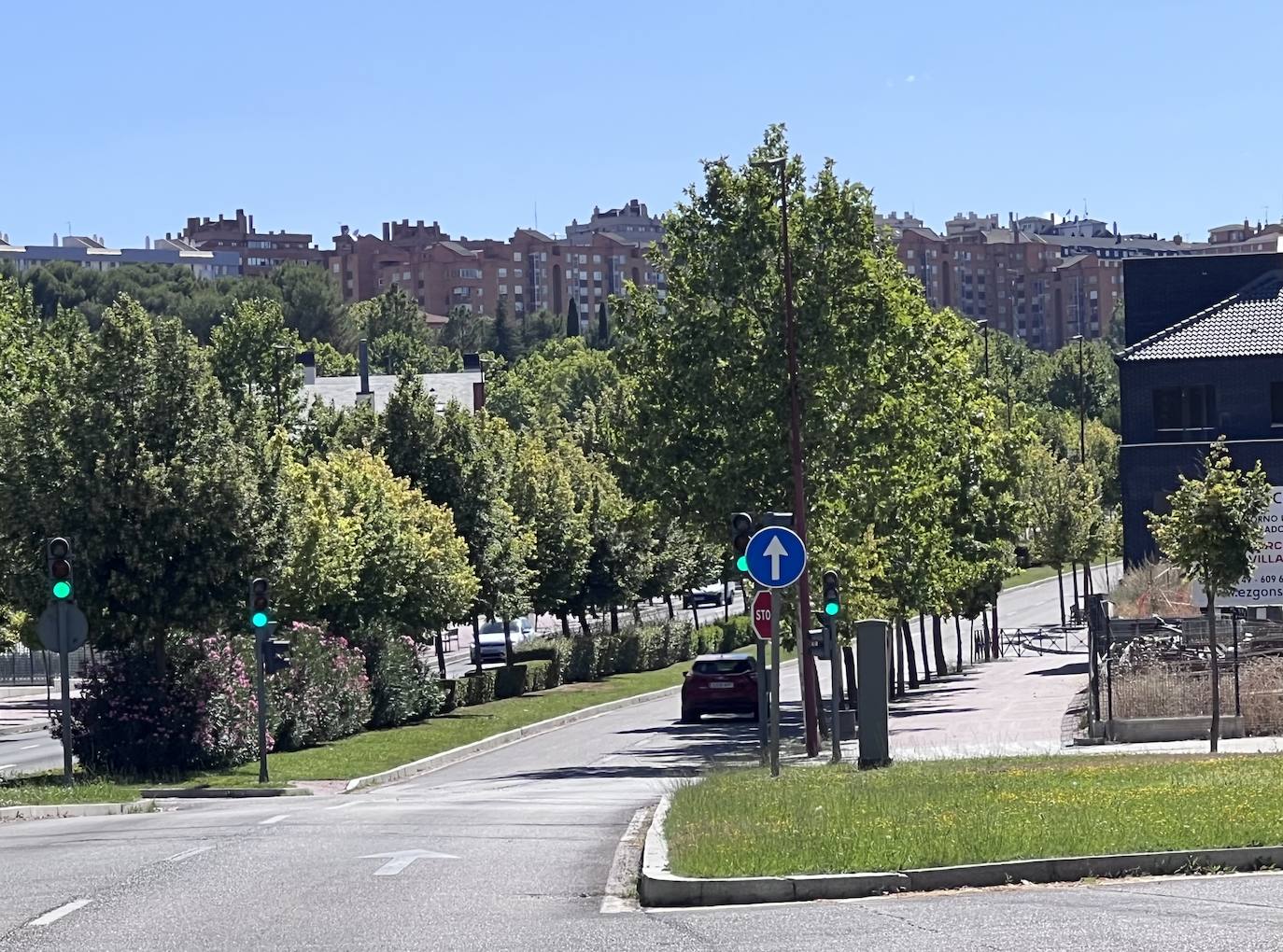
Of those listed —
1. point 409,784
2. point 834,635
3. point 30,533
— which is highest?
point 30,533

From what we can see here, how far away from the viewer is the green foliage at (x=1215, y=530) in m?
30.0

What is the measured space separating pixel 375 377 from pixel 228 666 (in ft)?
244

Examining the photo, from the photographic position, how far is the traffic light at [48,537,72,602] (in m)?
26.5

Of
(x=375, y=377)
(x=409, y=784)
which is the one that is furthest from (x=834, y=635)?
(x=375, y=377)

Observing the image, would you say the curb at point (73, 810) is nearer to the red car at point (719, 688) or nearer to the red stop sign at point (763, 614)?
the red stop sign at point (763, 614)

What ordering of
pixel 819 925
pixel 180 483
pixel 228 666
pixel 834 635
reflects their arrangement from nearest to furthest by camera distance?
1. pixel 819 925
2. pixel 834 635
3. pixel 180 483
4. pixel 228 666

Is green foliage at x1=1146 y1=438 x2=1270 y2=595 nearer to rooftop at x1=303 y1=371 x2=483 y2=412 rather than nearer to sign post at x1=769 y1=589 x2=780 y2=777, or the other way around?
sign post at x1=769 y1=589 x2=780 y2=777

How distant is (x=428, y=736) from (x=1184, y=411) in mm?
26248

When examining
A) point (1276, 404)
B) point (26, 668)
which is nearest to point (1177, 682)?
point (1276, 404)

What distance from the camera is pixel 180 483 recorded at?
32188 mm

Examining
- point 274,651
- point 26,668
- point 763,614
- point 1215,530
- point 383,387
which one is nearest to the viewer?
point 763,614

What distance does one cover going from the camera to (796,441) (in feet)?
112

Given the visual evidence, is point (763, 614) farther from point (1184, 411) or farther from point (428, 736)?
point (1184, 411)

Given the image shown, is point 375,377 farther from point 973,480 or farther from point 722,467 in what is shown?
point 722,467
